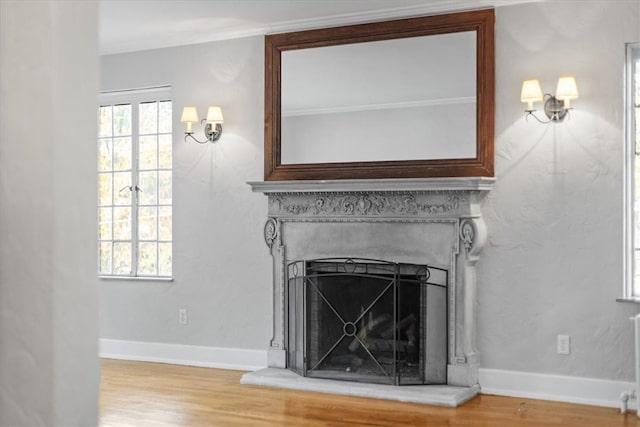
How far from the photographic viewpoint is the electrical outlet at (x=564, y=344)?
490 cm

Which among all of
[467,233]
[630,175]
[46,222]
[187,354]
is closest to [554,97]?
[630,175]

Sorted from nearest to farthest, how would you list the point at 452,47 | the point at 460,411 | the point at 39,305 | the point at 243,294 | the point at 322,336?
the point at 39,305 < the point at 460,411 < the point at 452,47 < the point at 322,336 < the point at 243,294

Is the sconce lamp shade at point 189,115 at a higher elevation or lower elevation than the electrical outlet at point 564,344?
higher

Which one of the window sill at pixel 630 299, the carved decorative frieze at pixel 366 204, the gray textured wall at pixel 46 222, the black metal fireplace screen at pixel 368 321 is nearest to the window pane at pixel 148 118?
the carved decorative frieze at pixel 366 204

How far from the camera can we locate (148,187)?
6.54 metres

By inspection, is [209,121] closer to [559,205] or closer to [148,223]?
[148,223]

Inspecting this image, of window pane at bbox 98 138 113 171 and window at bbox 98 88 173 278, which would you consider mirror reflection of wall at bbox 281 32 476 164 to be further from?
window pane at bbox 98 138 113 171

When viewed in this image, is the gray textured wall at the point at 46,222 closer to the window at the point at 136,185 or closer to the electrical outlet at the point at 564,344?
the electrical outlet at the point at 564,344

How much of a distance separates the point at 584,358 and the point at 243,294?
2.56 meters

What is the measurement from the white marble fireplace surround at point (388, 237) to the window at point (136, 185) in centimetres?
106

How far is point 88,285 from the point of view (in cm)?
122

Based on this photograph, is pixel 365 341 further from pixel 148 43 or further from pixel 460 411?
pixel 148 43

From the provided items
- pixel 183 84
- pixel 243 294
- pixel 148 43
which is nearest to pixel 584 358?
pixel 243 294

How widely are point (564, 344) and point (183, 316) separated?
2996 millimetres
